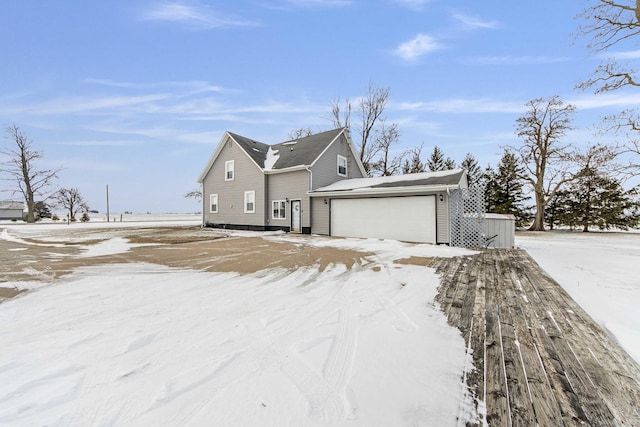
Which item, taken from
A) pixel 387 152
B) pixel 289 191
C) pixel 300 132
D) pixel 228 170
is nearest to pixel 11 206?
pixel 300 132

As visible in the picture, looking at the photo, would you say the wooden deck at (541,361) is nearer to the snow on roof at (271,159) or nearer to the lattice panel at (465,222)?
the lattice panel at (465,222)

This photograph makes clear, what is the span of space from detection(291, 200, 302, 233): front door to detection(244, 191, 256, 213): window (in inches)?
107

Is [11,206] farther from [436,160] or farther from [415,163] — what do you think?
[436,160]

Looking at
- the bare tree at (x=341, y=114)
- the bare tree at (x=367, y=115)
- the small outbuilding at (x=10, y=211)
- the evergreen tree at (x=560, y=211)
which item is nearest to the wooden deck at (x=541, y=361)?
the bare tree at (x=367, y=115)

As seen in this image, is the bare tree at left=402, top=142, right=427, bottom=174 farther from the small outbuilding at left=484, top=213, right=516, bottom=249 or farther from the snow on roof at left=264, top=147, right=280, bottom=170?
the small outbuilding at left=484, top=213, right=516, bottom=249

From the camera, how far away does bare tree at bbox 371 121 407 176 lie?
23.3 metres

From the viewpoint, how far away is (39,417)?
1.47 m

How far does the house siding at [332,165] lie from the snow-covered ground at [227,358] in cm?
1080

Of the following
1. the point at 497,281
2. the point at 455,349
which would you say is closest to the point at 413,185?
the point at 497,281

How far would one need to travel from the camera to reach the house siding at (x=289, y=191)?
13984 millimetres

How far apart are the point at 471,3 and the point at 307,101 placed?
15774mm

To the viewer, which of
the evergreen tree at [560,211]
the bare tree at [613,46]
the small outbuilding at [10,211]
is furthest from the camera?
the small outbuilding at [10,211]

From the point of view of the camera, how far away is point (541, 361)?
2.20 m

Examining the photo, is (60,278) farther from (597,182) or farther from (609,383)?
(597,182)
